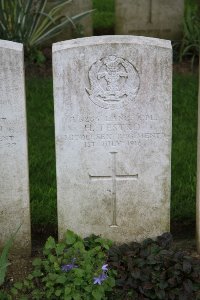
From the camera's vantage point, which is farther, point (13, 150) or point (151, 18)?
point (151, 18)

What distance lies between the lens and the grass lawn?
5.51m

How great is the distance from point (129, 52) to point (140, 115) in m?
0.39

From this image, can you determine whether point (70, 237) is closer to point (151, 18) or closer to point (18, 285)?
point (18, 285)

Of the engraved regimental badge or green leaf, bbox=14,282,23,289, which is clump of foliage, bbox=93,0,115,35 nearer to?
the engraved regimental badge

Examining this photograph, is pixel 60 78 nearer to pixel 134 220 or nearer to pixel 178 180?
pixel 134 220

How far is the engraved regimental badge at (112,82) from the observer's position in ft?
14.9

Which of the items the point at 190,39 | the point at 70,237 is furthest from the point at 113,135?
the point at 190,39

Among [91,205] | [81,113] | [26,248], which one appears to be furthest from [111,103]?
[26,248]

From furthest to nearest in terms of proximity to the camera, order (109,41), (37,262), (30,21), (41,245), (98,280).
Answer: (30,21)
(41,245)
(37,262)
(109,41)
(98,280)

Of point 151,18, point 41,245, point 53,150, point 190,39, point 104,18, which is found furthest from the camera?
point 104,18

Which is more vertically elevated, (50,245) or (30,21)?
(30,21)

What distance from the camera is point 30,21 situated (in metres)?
8.68

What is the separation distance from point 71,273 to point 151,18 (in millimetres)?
5574

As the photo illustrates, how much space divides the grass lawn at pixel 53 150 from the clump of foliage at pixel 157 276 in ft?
2.96
